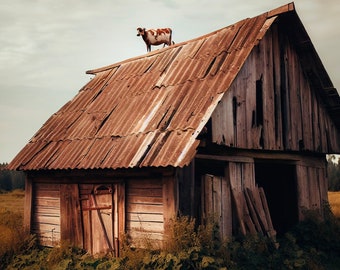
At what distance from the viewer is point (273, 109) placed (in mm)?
11141

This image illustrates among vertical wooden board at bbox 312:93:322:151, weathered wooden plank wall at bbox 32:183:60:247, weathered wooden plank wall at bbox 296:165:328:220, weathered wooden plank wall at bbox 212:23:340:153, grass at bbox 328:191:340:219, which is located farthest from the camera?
grass at bbox 328:191:340:219

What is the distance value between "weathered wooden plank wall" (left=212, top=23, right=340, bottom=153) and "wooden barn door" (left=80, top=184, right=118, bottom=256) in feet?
10.4

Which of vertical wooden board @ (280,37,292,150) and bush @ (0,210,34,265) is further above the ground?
vertical wooden board @ (280,37,292,150)

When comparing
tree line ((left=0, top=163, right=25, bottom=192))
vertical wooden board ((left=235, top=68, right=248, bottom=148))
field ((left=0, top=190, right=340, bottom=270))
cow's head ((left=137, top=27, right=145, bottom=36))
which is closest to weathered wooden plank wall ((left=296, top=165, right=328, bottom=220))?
field ((left=0, top=190, right=340, bottom=270))

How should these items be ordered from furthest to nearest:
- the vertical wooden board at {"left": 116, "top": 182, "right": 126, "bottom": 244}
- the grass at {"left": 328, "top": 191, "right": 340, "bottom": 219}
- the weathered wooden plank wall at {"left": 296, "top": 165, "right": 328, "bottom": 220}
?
A: 1. the grass at {"left": 328, "top": 191, "right": 340, "bottom": 219}
2. the weathered wooden plank wall at {"left": 296, "top": 165, "right": 328, "bottom": 220}
3. the vertical wooden board at {"left": 116, "top": 182, "right": 126, "bottom": 244}

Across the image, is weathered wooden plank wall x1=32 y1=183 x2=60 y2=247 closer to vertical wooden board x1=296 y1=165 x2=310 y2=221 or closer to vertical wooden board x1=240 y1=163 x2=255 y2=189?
vertical wooden board x1=240 y1=163 x2=255 y2=189

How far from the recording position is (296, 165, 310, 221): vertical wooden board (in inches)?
475

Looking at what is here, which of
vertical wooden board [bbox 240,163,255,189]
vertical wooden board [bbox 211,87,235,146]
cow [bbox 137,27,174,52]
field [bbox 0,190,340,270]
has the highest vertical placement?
cow [bbox 137,27,174,52]

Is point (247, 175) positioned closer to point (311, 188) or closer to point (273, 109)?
point (273, 109)

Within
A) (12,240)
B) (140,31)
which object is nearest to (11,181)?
(140,31)

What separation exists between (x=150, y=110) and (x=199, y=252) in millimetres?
4024

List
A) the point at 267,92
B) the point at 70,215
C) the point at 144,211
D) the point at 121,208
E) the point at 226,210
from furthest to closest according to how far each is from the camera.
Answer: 1. the point at 267,92
2. the point at 70,215
3. the point at 121,208
4. the point at 226,210
5. the point at 144,211

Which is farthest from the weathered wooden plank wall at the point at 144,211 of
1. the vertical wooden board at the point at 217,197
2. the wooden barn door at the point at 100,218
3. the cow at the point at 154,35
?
the cow at the point at 154,35

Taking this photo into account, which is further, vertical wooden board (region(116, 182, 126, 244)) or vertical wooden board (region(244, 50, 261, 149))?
vertical wooden board (region(244, 50, 261, 149))
